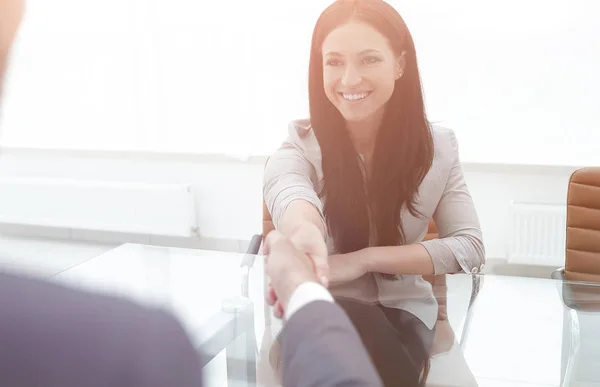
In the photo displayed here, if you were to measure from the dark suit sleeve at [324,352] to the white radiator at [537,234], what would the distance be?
2.86m

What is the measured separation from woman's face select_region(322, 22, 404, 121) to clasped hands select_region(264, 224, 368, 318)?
1.14 feet

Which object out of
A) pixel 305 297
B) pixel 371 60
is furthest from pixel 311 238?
pixel 305 297

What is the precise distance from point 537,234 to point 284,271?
2.68 m

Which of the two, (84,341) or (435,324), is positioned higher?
(84,341)

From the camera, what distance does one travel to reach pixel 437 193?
5.18ft

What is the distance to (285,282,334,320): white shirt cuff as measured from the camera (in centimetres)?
42

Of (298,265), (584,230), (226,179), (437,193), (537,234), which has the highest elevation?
(298,265)

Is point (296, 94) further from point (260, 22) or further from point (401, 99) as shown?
point (401, 99)

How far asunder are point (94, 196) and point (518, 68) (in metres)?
2.31

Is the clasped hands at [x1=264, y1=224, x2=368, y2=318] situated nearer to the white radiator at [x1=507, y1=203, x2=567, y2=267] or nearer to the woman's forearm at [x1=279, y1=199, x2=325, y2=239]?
the woman's forearm at [x1=279, y1=199, x2=325, y2=239]

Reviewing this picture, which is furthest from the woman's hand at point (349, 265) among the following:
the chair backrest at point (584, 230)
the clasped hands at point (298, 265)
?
the chair backrest at point (584, 230)

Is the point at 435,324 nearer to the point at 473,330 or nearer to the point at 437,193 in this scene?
the point at 473,330

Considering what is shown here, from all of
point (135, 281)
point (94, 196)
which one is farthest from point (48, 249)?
point (135, 281)

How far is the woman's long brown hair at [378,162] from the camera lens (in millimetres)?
1540
